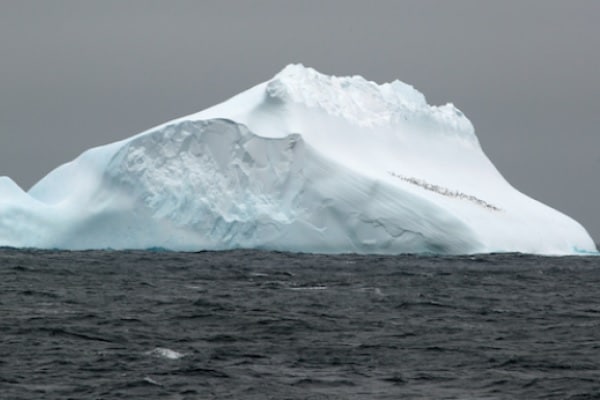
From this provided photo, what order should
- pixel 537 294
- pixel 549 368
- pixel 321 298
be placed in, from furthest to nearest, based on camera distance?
pixel 537 294 → pixel 321 298 → pixel 549 368

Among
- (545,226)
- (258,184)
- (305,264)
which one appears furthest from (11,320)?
(545,226)

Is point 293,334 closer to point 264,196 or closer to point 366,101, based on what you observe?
point 264,196

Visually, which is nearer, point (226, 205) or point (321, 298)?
point (321, 298)

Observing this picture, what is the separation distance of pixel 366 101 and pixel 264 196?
20.3 feet

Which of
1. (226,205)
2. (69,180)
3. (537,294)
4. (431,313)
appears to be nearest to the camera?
(431,313)

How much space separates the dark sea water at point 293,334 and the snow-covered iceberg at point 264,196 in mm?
4740

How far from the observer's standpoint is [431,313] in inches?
875

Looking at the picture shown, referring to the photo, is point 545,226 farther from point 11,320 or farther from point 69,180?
point 11,320

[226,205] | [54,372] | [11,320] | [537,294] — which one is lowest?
[54,372]

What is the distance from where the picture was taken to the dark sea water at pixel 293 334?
48.7 ft

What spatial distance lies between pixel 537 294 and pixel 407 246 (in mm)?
10228

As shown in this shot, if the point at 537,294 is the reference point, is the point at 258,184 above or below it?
above

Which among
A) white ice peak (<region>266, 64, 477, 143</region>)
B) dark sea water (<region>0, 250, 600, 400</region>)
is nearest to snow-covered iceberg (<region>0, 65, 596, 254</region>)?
white ice peak (<region>266, 64, 477, 143</region>)

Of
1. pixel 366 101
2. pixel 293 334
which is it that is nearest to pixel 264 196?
pixel 366 101
